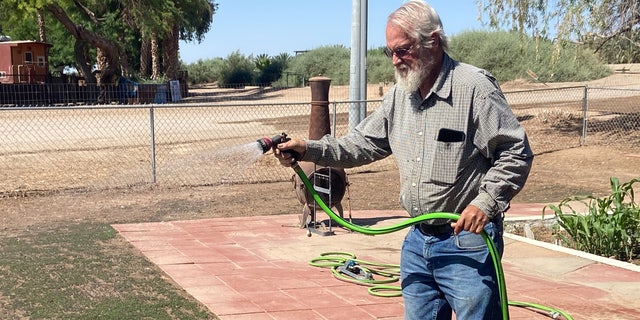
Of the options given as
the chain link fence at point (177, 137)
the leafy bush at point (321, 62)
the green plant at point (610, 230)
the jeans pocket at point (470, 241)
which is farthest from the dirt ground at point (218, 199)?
the leafy bush at point (321, 62)

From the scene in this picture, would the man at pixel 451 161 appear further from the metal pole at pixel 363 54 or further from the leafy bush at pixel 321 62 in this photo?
the leafy bush at pixel 321 62

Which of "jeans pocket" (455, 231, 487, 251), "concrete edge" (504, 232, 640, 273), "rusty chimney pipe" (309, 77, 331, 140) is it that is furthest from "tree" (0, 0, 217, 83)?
"jeans pocket" (455, 231, 487, 251)

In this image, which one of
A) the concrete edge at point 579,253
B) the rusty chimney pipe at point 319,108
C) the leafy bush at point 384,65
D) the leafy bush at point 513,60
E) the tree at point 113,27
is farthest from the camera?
Result: the leafy bush at point 384,65

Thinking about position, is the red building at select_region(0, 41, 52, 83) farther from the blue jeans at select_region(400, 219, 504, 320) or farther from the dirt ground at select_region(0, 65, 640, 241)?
the blue jeans at select_region(400, 219, 504, 320)

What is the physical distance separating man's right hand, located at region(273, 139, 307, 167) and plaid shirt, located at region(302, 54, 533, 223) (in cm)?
42

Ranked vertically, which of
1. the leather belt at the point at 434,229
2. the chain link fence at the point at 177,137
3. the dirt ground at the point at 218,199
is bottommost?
the dirt ground at the point at 218,199

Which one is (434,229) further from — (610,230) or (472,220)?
(610,230)

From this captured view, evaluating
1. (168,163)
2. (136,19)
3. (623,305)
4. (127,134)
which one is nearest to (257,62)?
(136,19)

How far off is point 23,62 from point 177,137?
18.9 meters

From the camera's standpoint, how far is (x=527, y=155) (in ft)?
9.41

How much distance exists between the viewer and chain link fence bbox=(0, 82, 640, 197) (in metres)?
10.9

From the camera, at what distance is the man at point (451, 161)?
2834mm

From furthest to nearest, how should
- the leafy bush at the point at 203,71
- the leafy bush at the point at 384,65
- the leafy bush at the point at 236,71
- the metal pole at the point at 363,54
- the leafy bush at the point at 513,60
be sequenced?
the leafy bush at the point at 203,71 → the leafy bush at the point at 236,71 → the leafy bush at the point at 384,65 → the leafy bush at the point at 513,60 → the metal pole at the point at 363,54

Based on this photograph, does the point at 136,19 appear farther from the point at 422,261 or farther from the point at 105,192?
the point at 422,261
